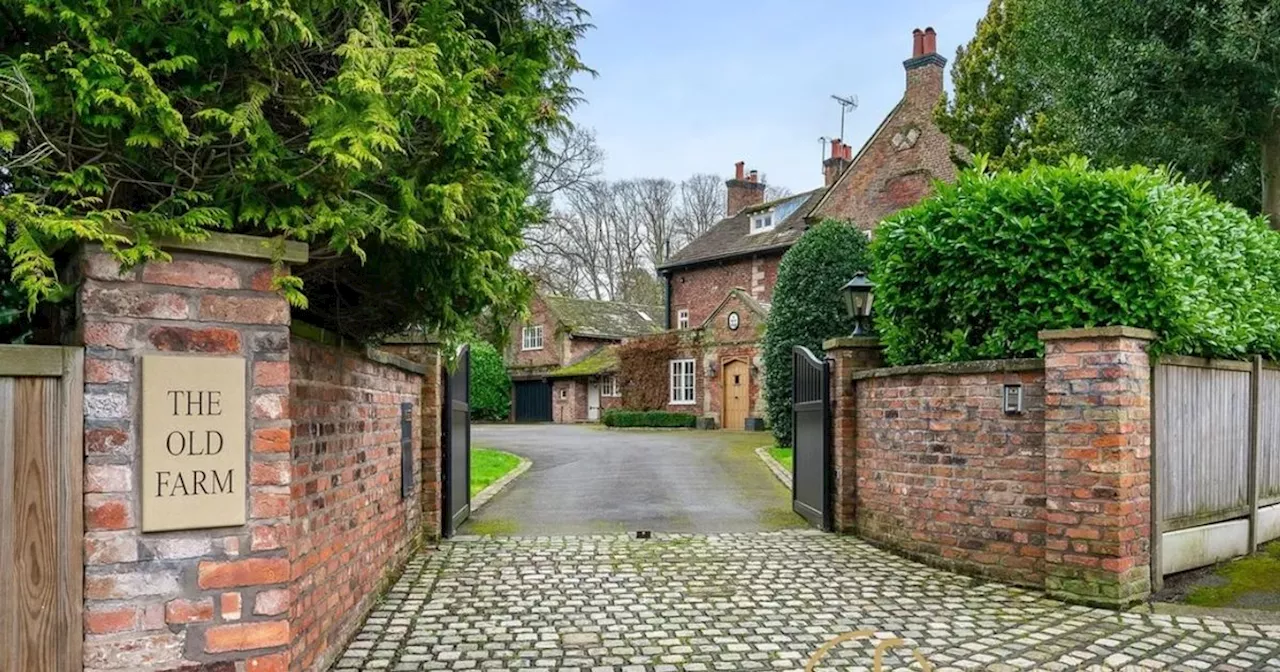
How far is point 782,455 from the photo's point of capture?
1496 centimetres

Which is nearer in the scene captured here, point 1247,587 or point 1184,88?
point 1247,587

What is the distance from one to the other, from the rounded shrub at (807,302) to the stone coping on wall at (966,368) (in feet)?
27.5

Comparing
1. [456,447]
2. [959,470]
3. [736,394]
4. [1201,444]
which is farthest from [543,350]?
[1201,444]

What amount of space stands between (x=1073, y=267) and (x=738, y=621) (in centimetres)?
341

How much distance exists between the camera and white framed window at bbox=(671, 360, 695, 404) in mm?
27688

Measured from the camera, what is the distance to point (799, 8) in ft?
29.5

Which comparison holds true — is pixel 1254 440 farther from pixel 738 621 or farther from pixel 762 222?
pixel 762 222

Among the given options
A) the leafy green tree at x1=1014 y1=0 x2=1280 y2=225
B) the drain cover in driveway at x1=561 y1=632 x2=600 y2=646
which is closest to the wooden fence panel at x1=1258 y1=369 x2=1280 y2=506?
the leafy green tree at x1=1014 y1=0 x2=1280 y2=225

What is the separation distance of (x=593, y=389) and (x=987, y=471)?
27.6 m

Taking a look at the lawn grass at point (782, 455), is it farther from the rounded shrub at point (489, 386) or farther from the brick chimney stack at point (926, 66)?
the rounded shrub at point (489, 386)

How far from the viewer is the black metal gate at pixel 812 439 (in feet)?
27.7

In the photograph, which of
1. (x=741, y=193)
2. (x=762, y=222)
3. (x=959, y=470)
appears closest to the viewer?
(x=959, y=470)

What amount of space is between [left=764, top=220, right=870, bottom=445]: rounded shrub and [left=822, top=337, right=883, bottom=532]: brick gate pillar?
7529 millimetres

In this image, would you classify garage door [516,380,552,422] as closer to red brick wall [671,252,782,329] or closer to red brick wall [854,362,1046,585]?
red brick wall [671,252,782,329]
